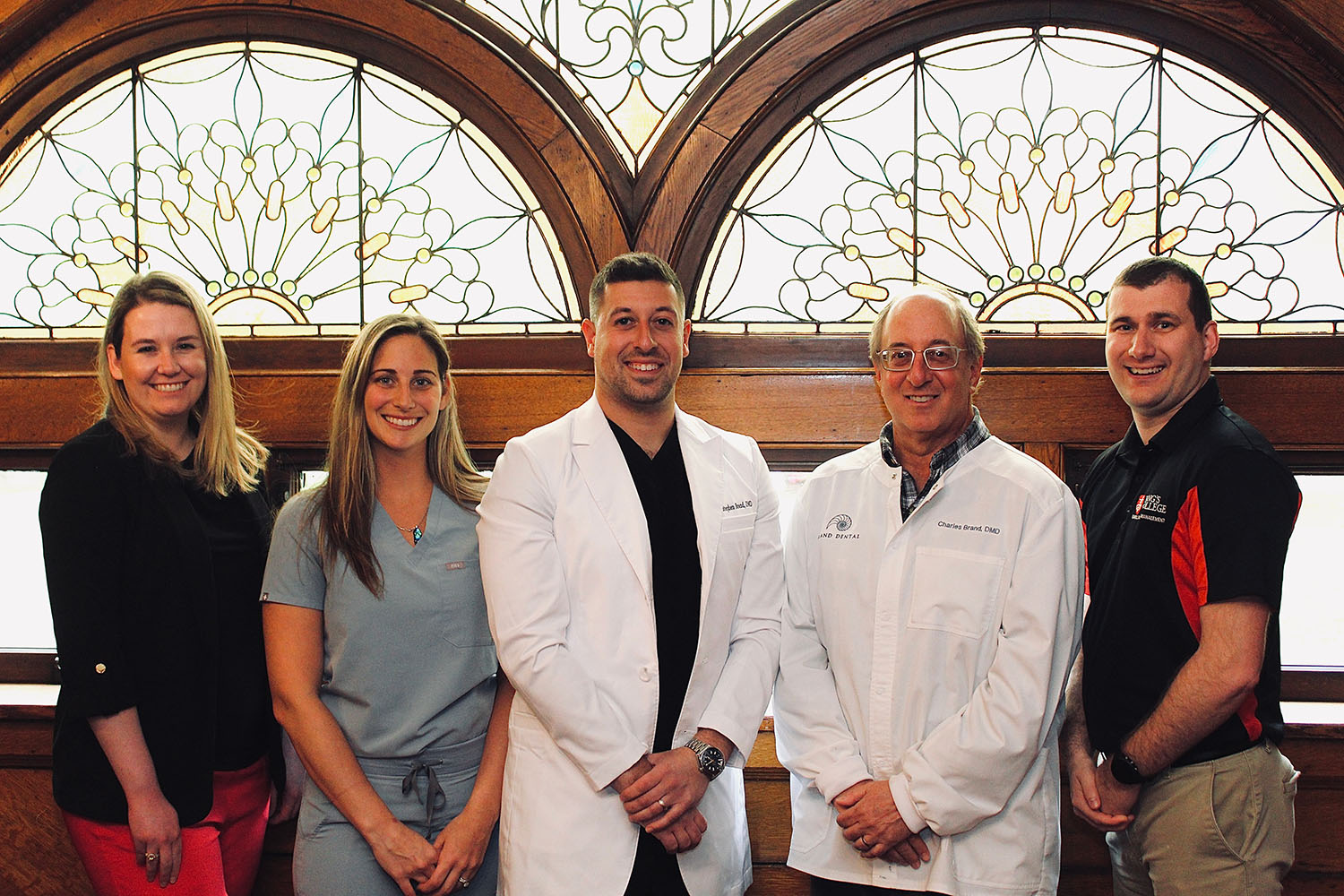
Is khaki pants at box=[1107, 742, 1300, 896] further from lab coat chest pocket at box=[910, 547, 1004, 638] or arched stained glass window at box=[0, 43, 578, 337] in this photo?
arched stained glass window at box=[0, 43, 578, 337]

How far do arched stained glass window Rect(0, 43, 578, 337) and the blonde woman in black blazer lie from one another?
2.42ft

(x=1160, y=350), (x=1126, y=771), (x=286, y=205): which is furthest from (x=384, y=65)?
(x=1126, y=771)

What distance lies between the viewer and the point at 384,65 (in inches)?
107

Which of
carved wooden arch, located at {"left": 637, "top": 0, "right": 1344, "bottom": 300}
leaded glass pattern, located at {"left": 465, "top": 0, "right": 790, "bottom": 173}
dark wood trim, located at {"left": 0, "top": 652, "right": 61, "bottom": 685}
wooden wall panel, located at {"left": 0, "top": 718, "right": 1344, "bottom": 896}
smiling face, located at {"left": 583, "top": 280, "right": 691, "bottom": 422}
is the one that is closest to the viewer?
smiling face, located at {"left": 583, "top": 280, "right": 691, "bottom": 422}

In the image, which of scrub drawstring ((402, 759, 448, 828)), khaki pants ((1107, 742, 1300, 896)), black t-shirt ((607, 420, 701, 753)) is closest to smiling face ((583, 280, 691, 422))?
black t-shirt ((607, 420, 701, 753))

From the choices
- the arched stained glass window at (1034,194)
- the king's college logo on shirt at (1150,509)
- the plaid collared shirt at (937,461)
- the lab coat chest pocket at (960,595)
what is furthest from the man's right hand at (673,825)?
the arched stained glass window at (1034,194)

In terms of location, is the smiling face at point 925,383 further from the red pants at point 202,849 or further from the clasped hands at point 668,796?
the red pants at point 202,849

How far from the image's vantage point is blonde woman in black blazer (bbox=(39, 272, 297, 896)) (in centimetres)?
183

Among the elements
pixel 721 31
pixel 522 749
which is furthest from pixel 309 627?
pixel 721 31

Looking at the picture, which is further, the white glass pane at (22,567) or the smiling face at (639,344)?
the white glass pane at (22,567)

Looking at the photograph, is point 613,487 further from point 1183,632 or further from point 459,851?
point 1183,632

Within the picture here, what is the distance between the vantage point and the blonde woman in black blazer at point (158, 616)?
6.01ft

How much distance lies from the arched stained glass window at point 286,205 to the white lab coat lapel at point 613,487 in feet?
2.69

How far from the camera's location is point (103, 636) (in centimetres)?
182
